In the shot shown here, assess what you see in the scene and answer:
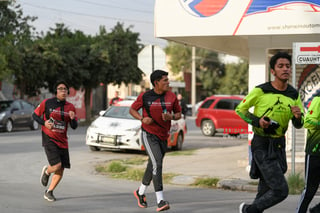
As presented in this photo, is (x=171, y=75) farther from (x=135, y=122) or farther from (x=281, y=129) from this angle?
(x=281, y=129)

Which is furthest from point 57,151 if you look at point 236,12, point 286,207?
point 236,12

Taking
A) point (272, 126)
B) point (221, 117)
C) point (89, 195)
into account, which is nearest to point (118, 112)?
point (89, 195)

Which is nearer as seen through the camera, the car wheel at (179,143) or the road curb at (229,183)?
the road curb at (229,183)

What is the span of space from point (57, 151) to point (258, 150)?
3.59 meters

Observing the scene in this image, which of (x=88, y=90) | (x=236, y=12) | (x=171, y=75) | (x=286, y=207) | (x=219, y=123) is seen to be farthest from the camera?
(x=171, y=75)

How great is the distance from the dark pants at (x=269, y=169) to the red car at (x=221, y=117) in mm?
19539

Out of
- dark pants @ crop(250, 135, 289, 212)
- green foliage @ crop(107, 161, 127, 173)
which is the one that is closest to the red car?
green foliage @ crop(107, 161, 127, 173)

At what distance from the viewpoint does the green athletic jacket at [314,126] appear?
6.61m

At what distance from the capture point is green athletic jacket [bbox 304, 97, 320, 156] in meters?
6.61

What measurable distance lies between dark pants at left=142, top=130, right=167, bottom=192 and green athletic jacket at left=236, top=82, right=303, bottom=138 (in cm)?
201

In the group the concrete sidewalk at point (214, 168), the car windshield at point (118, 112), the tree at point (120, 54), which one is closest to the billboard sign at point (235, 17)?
the concrete sidewalk at point (214, 168)

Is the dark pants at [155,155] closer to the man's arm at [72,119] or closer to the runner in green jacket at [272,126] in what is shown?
the man's arm at [72,119]

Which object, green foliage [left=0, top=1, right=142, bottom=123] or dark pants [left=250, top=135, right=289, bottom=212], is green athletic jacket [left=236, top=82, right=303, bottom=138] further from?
green foliage [left=0, top=1, right=142, bottom=123]

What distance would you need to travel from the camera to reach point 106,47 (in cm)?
3581
